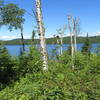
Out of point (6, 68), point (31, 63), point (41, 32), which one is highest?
point (41, 32)

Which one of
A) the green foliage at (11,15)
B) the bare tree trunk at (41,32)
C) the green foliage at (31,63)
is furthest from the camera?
the green foliage at (11,15)

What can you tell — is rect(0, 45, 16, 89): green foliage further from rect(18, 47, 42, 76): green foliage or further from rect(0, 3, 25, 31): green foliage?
rect(0, 3, 25, 31): green foliage

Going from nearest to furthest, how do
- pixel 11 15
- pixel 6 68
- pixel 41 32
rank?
pixel 41 32 → pixel 6 68 → pixel 11 15

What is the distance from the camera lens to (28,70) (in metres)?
12.2

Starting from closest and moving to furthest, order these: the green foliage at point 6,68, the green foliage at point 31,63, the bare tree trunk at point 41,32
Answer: the bare tree trunk at point 41,32, the green foliage at point 31,63, the green foliage at point 6,68

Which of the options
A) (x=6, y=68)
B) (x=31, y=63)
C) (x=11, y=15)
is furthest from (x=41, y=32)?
(x=11, y=15)

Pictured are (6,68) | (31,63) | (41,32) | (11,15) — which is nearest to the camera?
(41,32)

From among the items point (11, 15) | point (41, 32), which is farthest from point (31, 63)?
point (11, 15)

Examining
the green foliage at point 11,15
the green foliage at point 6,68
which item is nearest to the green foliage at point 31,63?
the green foliage at point 6,68

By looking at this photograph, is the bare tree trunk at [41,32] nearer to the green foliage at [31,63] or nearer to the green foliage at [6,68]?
the green foliage at [31,63]

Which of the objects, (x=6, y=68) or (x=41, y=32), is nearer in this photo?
(x=41, y=32)

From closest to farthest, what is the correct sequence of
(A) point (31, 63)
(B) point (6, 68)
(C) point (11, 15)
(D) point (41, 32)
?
(D) point (41, 32)
(A) point (31, 63)
(B) point (6, 68)
(C) point (11, 15)

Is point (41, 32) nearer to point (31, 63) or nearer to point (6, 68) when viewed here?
point (31, 63)

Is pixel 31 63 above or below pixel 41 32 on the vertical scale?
below
